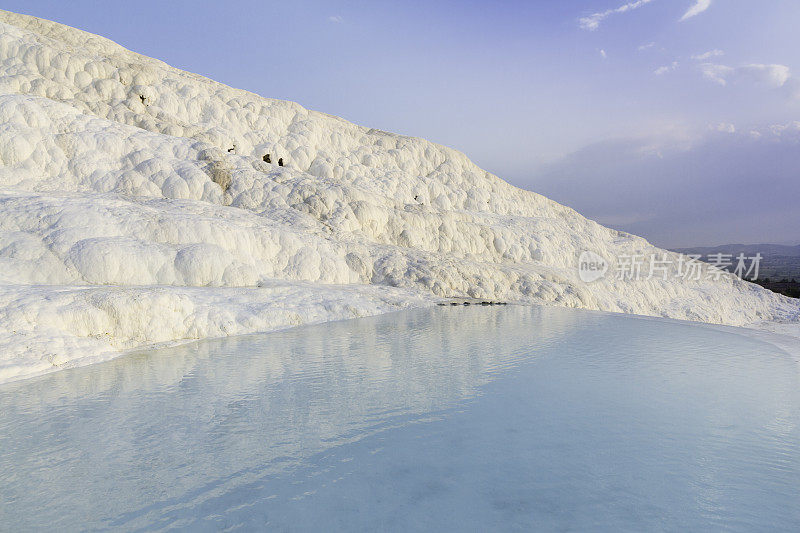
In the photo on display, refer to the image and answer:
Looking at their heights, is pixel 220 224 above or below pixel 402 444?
above

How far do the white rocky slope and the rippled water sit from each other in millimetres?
3809

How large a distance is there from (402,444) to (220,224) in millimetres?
17075

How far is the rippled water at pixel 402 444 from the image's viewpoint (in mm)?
4887

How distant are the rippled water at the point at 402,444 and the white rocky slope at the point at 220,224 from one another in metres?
3.81

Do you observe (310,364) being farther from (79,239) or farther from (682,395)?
(79,239)

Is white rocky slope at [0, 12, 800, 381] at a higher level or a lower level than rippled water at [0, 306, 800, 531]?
higher

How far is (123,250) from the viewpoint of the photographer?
1628 centimetres

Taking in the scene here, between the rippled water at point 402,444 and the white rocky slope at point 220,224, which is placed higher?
the white rocky slope at point 220,224

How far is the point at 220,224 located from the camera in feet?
68.7

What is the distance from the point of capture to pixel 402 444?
6.48 metres

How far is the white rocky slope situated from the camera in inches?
552

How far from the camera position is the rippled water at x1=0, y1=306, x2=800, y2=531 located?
16.0ft

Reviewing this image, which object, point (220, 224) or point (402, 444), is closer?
point (402, 444)

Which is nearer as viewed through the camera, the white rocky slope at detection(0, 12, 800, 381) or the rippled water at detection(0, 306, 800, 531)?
the rippled water at detection(0, 306, 800, 531)
